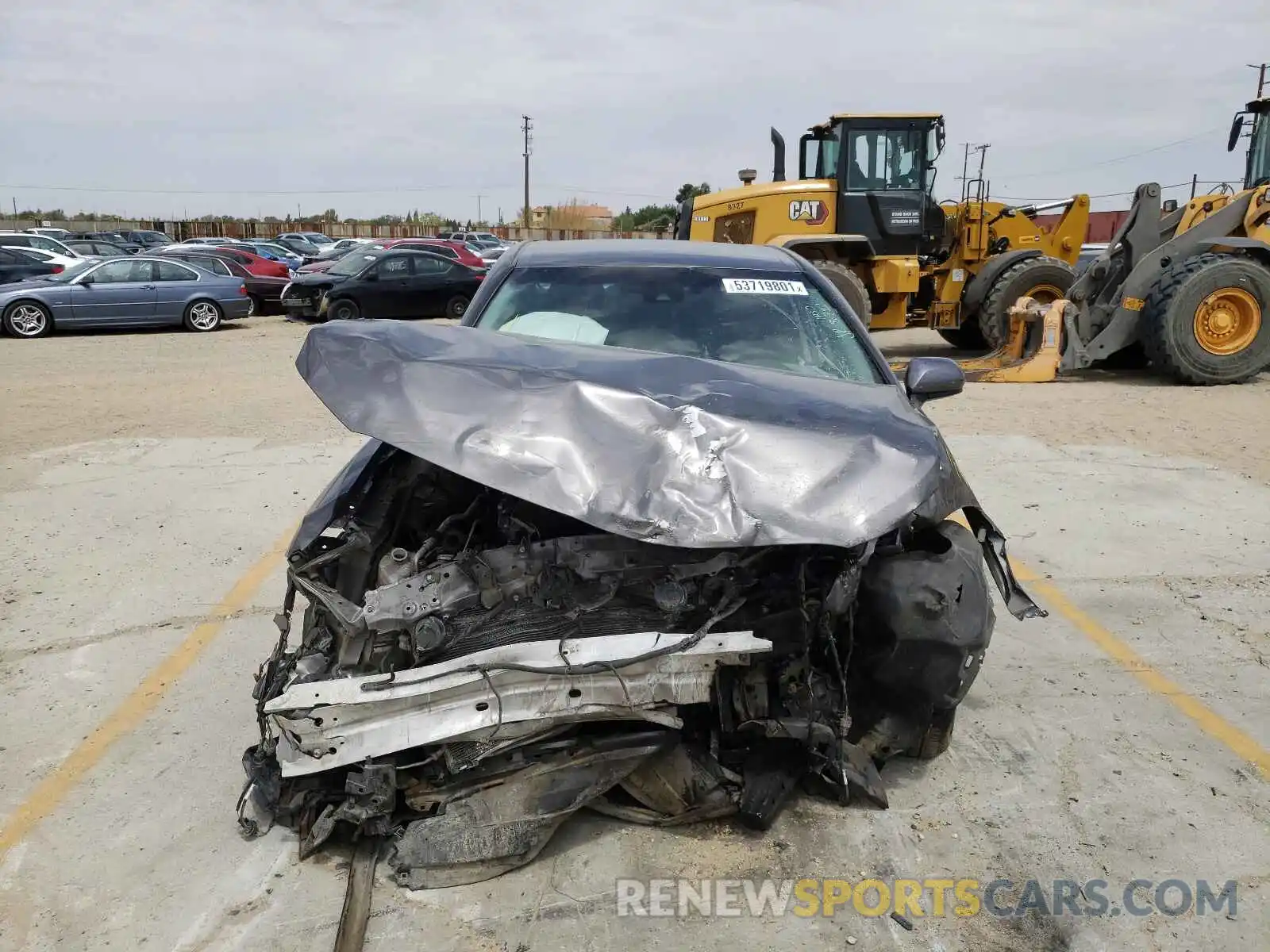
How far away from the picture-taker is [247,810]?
3162mm

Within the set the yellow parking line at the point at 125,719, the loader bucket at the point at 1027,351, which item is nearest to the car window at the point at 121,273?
the loader bucket at the point at 1027,351

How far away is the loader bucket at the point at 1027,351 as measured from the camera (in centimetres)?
1142

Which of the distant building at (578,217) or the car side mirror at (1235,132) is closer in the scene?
the car side mirror at (1235,132)

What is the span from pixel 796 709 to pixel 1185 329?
9.85m

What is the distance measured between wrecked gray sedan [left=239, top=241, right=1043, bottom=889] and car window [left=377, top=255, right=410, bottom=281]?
16.0m

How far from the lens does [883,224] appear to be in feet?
42.5

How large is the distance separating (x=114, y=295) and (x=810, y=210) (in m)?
12.1

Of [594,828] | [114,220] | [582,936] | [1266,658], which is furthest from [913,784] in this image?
[114,220]

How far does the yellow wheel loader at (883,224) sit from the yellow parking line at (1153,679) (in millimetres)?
7674

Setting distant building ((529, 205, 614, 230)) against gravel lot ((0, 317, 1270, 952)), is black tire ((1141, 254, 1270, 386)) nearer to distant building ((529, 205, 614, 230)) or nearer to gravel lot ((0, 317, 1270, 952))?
gravel lot ((0, 317, 1270, 952))

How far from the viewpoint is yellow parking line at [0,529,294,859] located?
3170 millimetres

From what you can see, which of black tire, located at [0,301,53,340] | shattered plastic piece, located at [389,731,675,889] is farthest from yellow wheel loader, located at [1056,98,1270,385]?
black tire, located at [0,301,53,340]

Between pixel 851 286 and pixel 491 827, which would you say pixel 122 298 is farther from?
pixel 491 827

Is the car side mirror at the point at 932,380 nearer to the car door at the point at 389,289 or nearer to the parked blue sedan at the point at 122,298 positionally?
the car door at the point at 389,289
